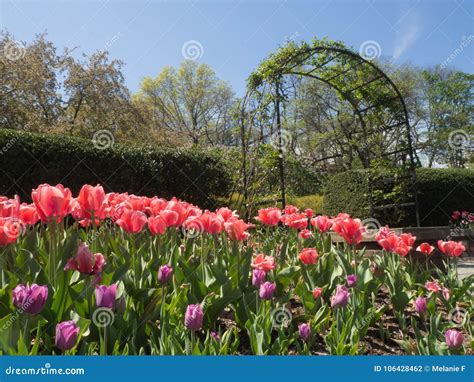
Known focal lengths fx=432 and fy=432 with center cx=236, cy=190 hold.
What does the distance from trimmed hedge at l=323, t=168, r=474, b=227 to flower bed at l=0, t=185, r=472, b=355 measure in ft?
19.2

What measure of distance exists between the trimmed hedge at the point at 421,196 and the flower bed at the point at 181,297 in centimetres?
585

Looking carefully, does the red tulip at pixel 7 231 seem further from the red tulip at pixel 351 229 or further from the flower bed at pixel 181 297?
the red tulip at pixel 351 229

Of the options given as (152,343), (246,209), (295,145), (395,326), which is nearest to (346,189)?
(246,209)

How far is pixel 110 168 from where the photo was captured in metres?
8.59

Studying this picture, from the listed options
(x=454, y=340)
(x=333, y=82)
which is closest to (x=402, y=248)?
(x=454, y=340)

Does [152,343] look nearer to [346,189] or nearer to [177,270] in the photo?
[177,270]

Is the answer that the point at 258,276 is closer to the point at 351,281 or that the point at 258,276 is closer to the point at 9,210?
the point at 351,281

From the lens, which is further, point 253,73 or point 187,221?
point 253,73

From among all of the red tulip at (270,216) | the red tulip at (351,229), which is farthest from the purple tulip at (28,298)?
the red tulip at (270,216)

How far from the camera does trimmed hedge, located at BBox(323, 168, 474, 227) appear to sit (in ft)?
28.8

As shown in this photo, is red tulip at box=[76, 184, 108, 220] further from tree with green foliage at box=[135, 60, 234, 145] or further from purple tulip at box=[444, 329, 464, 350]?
tree with green foliage at box=[135, 60, 234, 145]

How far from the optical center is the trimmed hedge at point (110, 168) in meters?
7.21

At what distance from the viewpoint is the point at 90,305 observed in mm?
1696

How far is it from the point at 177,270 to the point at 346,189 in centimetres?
762
